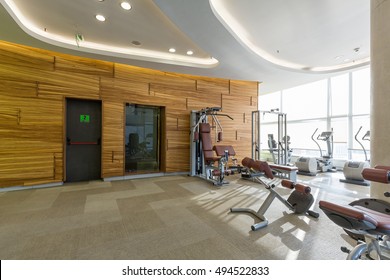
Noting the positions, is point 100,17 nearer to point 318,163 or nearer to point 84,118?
point 84,118

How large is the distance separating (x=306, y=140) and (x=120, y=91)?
8186 mm

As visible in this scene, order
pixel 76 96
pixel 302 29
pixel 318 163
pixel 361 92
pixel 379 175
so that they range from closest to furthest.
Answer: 1. pixel 379 175
2. pixel 302 29
3. pixel 76 96
4. pixel 361 92
5. pixel 318 163

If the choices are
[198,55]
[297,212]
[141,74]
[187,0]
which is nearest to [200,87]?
[198,55]

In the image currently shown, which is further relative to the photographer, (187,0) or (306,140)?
(306,140)

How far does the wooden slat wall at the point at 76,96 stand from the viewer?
12.8 ft

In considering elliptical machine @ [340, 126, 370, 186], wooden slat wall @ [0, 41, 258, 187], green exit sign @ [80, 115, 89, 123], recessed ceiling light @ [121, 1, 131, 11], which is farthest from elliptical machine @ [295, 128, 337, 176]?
green exit sign @ [80, 115, 89, 123]

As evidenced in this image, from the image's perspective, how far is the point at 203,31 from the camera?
344cm

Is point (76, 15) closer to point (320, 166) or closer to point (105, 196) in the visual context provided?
point (105, 196)

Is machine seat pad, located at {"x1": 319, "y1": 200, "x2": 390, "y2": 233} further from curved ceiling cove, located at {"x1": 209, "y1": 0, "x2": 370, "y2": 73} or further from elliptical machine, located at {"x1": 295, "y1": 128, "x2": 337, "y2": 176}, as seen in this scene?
elliptical machine, located at {"x1": 295, "y1": 128, "x2": 337, "y2": 176}

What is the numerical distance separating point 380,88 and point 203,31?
9.46ft

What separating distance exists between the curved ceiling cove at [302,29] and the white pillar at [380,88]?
1568mm

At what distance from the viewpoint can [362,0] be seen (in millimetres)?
2938

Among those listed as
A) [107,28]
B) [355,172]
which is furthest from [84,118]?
[355,172]

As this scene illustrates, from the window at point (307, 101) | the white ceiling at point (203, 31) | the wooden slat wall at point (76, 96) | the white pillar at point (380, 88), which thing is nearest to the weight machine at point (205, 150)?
the wooden slat wall at point (76, 96)
